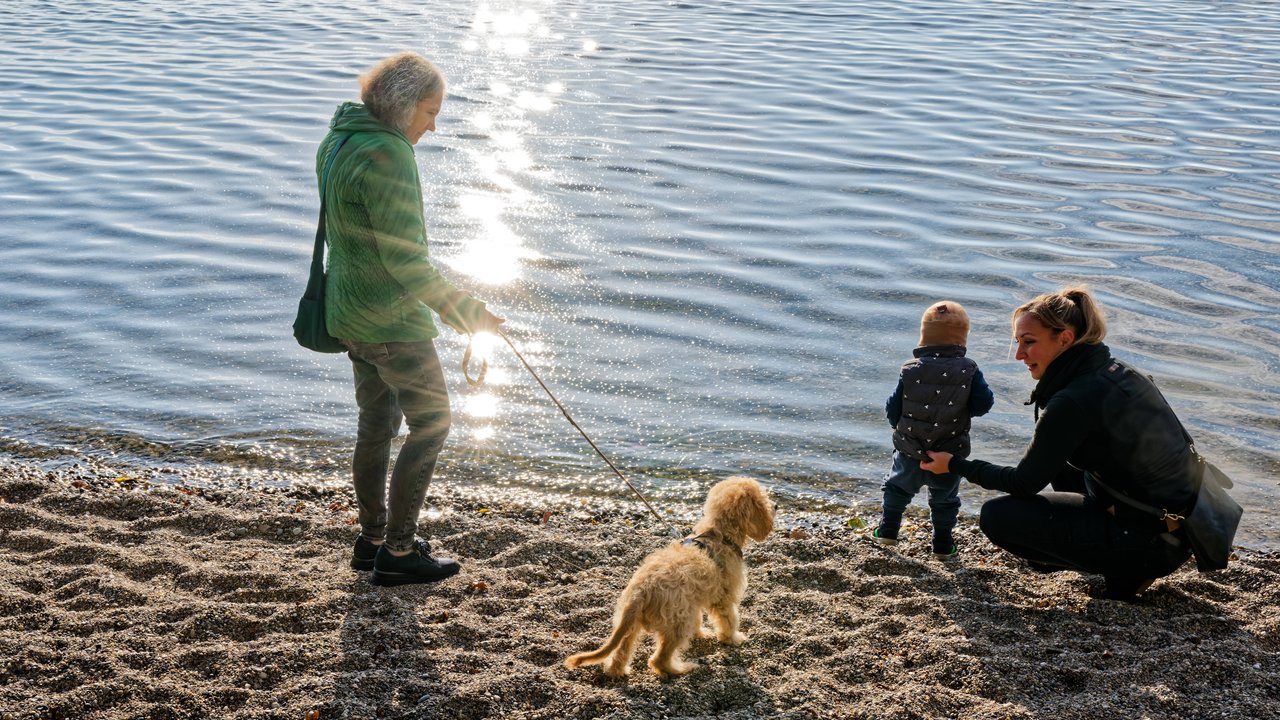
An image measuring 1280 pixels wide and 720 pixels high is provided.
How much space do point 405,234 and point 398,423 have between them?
39.5 inches

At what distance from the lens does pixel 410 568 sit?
539 cm

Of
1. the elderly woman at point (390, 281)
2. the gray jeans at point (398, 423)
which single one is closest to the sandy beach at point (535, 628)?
the gray jeans at point (398, 423)

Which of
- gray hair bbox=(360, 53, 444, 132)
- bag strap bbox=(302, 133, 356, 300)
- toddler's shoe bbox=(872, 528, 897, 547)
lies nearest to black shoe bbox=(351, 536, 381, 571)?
bag strap bbox=(302, 133, 356, 300)

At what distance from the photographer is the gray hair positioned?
4746 millimetres

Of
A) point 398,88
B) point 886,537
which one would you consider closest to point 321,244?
point 398,88

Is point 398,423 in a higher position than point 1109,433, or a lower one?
lower

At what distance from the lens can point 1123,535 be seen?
5160mm

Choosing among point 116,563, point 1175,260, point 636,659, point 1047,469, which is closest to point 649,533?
point 636,659

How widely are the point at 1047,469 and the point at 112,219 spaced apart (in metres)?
10.2

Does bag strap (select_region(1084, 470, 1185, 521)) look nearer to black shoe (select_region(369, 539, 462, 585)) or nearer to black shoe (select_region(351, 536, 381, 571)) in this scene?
black shoe (select_region(369, 539, 462, 585))

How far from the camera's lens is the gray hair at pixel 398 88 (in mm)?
4746

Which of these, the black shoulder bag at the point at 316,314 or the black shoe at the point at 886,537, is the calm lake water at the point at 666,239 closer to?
the black shoe at the point at 886,537

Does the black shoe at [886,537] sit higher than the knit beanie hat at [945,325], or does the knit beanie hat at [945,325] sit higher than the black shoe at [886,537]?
the knit beanie hat at [945,325]

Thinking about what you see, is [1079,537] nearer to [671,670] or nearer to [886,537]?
[886,537]
